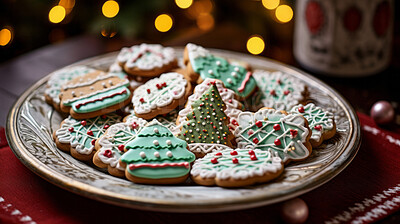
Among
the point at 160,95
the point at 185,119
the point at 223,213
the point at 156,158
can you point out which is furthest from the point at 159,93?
the point at 223,213

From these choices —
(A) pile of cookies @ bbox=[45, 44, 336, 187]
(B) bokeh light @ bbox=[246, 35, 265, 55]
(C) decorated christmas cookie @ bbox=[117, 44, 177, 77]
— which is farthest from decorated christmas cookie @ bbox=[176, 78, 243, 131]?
(B) bokeh light @ bbox=[246, 35, 265, 55]

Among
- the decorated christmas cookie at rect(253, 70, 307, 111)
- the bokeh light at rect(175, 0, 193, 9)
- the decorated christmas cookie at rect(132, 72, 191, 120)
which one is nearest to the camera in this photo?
the decorated christmas cookie at rect(132, 72, 191, 120)

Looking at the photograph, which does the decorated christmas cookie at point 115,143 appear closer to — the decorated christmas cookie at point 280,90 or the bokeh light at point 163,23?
the decorated christmas cookie at point 280,90

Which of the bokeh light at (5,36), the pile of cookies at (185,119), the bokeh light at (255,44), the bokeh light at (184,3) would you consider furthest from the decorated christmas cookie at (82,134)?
the bokeh light at (5,36)

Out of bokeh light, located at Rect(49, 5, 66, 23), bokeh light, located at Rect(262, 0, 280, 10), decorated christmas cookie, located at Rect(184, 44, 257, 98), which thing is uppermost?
bokeh light, located at Rect(262, 0, 280, 10)

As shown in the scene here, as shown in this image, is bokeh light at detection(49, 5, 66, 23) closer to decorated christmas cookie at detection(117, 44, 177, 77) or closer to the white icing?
decorated christmas cookie at detection(117, 44, 177, 77)
